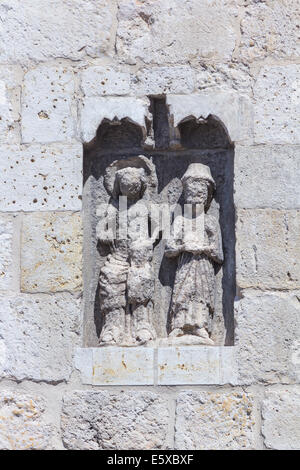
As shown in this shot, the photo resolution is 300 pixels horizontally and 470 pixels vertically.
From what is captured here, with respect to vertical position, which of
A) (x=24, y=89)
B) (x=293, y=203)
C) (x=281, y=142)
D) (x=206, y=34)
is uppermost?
(x=206, y=34)

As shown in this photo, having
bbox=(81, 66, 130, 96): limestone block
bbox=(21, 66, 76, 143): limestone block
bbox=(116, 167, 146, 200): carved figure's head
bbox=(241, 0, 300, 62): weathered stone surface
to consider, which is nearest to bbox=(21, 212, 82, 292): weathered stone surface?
bbox=(116, 167, 146, 200): carved figure's head

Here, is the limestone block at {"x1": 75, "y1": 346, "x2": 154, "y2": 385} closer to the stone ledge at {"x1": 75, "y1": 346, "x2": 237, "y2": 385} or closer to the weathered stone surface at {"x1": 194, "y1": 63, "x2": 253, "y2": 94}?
the stone ledge at {"x1": 75, "y1": 346, "x2": 237, "y2": 385}

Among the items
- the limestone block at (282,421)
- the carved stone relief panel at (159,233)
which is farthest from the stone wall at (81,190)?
the carved stone relief panel at (159,233)

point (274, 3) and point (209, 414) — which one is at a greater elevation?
point (274, 3)

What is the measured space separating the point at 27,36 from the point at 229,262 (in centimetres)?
150

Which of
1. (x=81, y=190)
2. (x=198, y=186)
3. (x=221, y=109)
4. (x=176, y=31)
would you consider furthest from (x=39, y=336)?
(x=176, y=31)

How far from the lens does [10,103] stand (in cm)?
440

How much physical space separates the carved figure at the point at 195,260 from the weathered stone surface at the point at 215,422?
29cm

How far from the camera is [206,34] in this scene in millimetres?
4383

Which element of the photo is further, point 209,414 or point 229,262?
point 229,262

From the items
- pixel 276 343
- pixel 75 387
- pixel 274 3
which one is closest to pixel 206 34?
pixel 274 3

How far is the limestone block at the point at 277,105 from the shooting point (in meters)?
4.27

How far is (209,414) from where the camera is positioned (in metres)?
4.03
